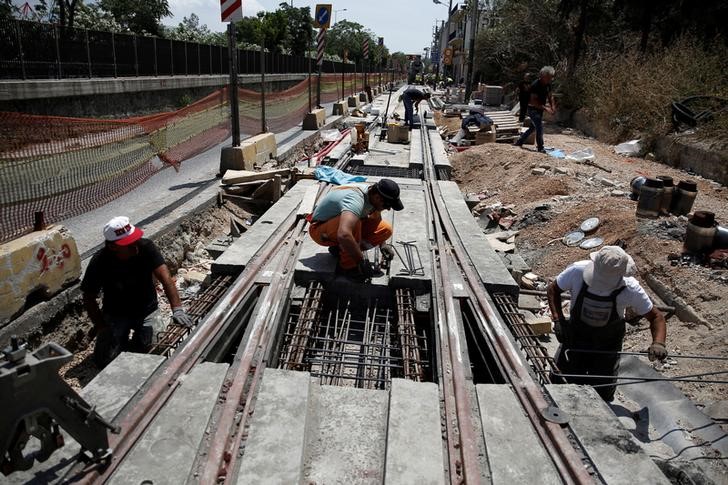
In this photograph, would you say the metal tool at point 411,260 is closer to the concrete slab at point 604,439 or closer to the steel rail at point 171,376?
the steel rail at point 171,376

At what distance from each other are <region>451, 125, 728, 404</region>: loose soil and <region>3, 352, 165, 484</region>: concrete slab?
4.58m

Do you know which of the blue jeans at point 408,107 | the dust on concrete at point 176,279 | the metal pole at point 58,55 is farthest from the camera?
the blue jeans at point 408,107

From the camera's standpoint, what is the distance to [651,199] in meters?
7.44

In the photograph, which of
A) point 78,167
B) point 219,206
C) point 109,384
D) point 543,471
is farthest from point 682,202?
point 78,167

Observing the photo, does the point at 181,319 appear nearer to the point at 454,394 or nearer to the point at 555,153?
the point at 454,394

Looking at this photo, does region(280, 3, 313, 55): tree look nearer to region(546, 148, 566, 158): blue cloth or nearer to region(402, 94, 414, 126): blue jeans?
region(402, 94, 414, 126): blue jeans

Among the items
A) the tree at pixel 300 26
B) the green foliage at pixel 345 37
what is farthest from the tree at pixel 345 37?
the tree at pixel 300 26

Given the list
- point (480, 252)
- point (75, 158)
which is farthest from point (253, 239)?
point (480, 252)

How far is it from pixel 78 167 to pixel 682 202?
818cm

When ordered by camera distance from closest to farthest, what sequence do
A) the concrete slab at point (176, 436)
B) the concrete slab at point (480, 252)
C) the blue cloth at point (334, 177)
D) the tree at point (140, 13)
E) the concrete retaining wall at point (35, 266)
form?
the concrete slab at point (176, 436) < the concrete retaining wall at point (35, 266) < the concrete slab at point (480, 252) < the blue cloth at point (334, 177) < the tree at point (140, 13)

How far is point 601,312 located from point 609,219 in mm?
4263

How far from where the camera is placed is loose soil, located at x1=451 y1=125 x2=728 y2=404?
529 cm

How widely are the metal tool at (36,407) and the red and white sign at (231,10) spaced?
25.6 feet

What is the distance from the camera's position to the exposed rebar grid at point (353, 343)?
438 centimetres
